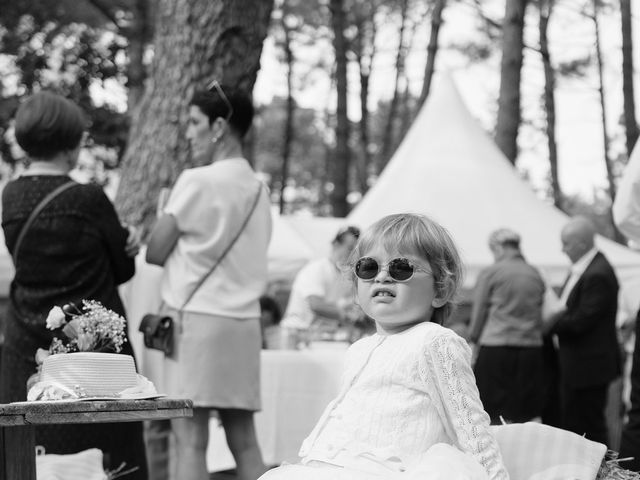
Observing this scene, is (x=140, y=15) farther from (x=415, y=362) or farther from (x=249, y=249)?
(x=415, y=362)

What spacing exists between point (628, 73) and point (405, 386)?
15.3m

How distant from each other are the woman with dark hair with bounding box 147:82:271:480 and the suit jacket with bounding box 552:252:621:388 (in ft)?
12.9

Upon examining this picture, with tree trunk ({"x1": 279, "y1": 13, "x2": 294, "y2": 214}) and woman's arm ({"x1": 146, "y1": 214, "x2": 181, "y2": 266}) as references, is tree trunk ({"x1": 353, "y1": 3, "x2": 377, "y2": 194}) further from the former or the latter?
woman's arm ({"x1": 146, "y1": 214, "x2": 181, "y2": 266})

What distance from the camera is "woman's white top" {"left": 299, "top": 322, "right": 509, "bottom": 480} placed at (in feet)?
9.40

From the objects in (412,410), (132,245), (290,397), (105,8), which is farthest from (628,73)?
(412,410)

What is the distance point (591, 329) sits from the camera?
8.34 metres

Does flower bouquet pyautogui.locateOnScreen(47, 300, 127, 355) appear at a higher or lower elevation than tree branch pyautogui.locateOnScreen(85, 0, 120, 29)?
lower

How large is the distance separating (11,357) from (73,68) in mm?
8654

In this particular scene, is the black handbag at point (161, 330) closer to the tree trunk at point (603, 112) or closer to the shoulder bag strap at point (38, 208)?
the shoulder bag strap at point (38, 208)

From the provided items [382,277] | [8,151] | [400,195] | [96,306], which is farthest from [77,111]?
[8,151]

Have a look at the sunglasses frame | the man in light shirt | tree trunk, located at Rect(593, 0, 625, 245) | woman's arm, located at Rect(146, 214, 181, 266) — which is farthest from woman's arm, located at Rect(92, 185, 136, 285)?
tree trunk, located at Rect(593, 0, 625, 245)

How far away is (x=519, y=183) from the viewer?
42.1ft

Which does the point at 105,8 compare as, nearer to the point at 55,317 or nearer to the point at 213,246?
the point at 213,246

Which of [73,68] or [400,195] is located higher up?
[73,68]
